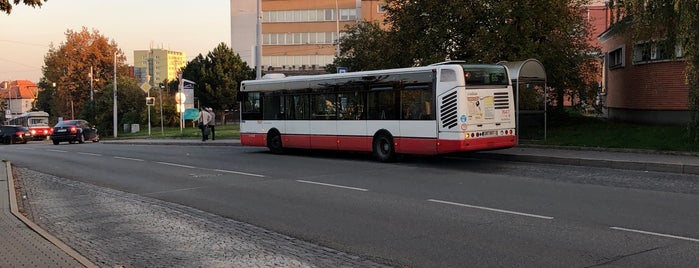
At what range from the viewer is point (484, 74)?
15.6 m

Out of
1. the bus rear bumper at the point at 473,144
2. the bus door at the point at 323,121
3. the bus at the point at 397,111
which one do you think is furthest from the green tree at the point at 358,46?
the bus rear bumper at the point at 473,144

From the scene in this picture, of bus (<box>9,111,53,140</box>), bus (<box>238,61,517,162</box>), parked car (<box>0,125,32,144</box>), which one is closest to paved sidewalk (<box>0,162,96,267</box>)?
bus (<box>238,61,517,162</box>)

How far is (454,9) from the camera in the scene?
20578 mm

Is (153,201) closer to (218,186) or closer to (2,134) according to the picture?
(218,186)

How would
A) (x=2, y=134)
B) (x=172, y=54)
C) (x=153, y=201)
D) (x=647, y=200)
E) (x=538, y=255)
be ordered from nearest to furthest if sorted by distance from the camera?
(x=538, y=255) → (x=647, y=200) → (x=153, y=201) → (x=2, y=134) → (x=172, y=54)

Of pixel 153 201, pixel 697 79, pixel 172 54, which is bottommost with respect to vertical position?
pixel 153 201

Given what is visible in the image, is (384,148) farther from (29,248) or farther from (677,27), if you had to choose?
(29,248)

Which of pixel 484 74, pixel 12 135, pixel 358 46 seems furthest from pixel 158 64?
pixel 484 74

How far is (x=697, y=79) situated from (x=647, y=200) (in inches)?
272

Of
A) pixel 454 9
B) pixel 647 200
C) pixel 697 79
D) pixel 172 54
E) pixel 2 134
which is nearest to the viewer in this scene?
pixel 647 200

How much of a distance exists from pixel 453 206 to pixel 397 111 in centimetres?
766

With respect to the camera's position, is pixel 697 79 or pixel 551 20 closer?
pixel 697 79

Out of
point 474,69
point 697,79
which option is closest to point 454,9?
point 474,69

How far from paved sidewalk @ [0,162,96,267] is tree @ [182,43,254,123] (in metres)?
59.9
